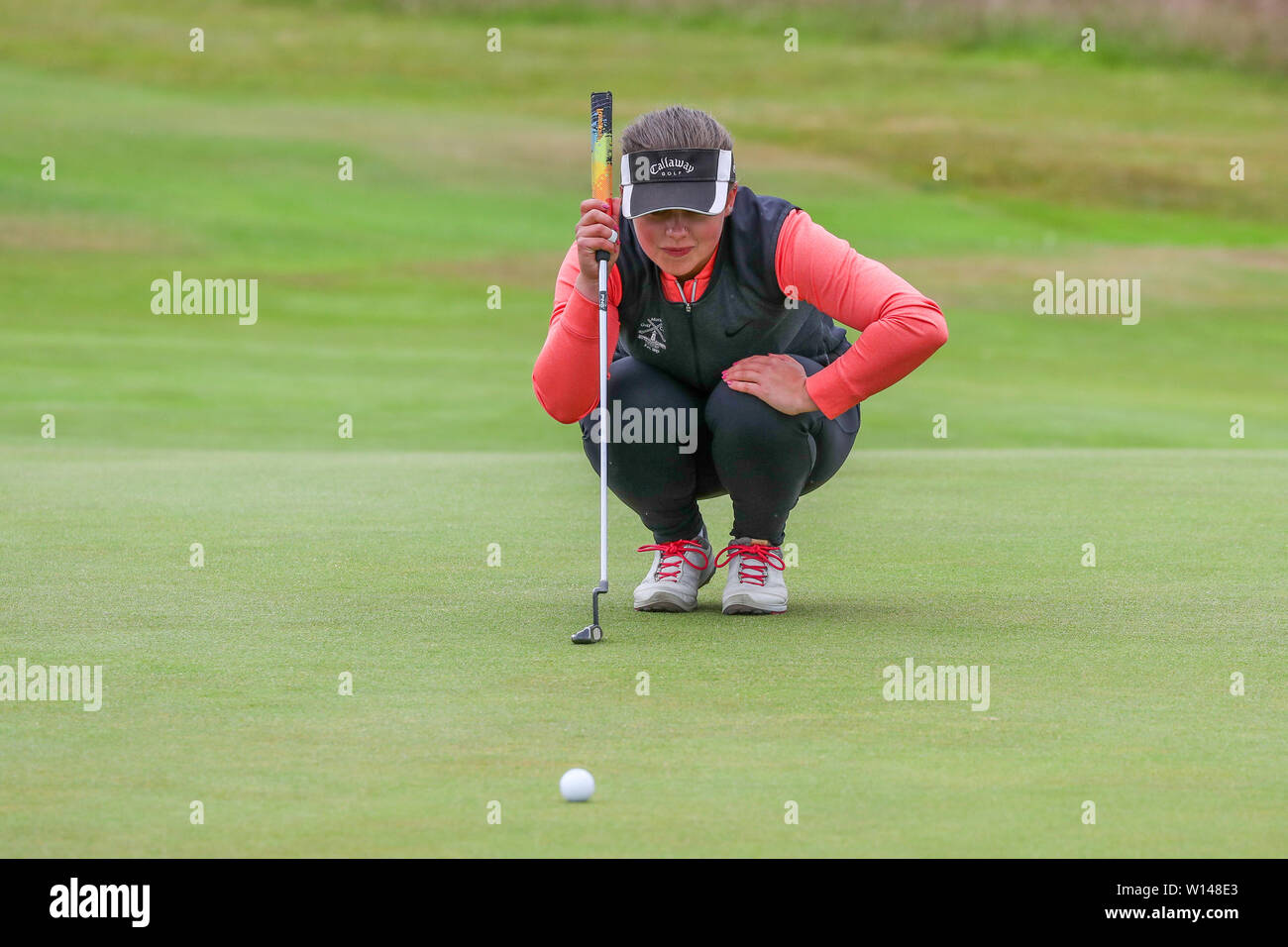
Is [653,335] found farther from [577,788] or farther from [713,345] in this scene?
[577,788]

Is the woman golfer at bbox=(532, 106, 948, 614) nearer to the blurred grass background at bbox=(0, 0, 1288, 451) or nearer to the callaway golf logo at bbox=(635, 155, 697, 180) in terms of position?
the callaway golf logo at bbox=(635, 155, 697, 180)

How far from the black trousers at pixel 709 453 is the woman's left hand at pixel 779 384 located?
0.16 feet

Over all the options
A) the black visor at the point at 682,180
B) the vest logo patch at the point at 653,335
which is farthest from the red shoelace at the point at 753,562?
the black visor at the point at 682,180

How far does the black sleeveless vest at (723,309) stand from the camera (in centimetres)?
464

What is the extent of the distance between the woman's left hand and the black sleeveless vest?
12 centimetres

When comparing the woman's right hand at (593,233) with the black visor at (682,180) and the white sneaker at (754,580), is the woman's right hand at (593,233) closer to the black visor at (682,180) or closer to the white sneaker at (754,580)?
the black visor at (682,180)

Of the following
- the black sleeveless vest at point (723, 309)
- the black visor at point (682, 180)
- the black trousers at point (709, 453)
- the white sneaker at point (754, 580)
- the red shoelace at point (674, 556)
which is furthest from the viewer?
the red shoelace at point (674, 556)

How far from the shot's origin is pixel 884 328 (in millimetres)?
4492

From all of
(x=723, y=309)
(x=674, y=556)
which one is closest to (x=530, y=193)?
(x=674, y=556)

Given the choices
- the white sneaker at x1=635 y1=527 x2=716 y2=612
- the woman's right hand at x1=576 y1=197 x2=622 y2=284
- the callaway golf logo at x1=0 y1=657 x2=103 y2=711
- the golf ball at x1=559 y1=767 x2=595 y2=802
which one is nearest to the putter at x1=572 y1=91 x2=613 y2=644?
the woman's right hand at x1=576 y1=197 x2=622 y2=284

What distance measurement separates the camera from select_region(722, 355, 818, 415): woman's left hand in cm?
468
